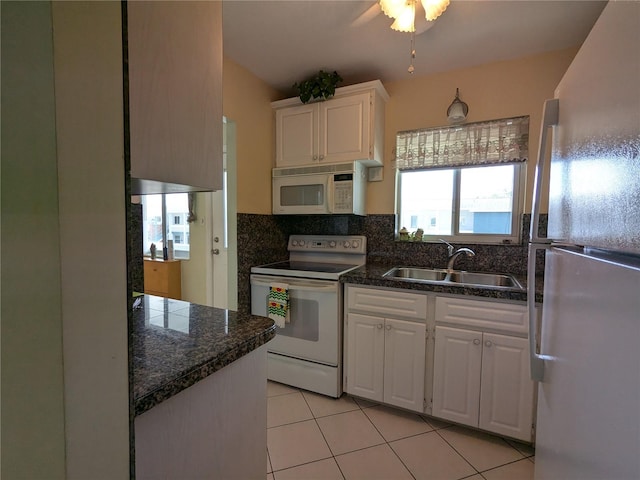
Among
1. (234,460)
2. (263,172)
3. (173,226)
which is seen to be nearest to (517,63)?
(263,172)

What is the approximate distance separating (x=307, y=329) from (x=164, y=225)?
2861 mm

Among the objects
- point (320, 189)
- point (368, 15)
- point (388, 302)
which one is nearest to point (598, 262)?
point (388, 302)

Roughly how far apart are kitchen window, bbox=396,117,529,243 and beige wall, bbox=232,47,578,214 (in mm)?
82

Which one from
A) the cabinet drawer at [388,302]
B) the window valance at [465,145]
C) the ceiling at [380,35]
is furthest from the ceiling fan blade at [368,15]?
the cabinet drawer at [388,302]

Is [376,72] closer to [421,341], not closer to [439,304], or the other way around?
[439,304]

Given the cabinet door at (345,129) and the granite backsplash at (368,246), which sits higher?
the cabinet door at (345,129)

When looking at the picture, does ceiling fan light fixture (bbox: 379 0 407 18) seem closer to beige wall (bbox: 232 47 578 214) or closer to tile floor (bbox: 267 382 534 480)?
beige wall (bbox: 232 47 578 214)

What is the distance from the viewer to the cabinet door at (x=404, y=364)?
1886mm

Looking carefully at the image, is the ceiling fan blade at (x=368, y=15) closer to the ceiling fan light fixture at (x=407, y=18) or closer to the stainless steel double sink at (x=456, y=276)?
the ceiling fan light fixture at (x=407, y=18)

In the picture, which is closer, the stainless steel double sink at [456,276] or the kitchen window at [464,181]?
the stainless steel double sink at [456,276]

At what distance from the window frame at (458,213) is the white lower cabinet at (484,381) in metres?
0.81

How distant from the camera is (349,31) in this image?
1879 millimetres

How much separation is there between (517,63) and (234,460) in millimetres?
2832

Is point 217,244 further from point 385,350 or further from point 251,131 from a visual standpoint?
point 385,350
